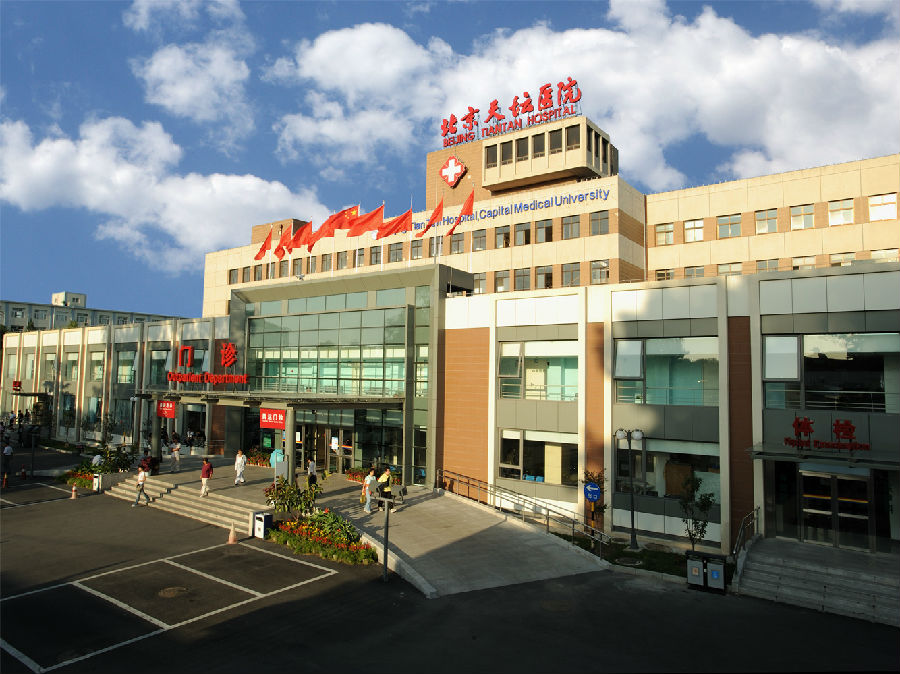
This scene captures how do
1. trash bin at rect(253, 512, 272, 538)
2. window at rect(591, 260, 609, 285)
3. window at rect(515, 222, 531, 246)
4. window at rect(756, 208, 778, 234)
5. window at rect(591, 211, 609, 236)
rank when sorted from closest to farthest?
trash bin at rect(253, 512, 272, 538)
window at rect(756, 208, 778, 234)
window at rect(591, 260, 609, 285)
window at rect(591, 211, 609, 236)
window at rect(515, 222, 531, 246)

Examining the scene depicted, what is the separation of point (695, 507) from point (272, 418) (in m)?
19.0

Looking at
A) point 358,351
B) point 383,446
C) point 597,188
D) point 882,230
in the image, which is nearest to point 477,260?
point 597,188

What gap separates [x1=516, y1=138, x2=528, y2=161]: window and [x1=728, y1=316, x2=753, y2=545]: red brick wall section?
28.9 m

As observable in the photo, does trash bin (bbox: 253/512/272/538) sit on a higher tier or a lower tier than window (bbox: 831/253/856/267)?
lower

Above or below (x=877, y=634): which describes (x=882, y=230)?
above

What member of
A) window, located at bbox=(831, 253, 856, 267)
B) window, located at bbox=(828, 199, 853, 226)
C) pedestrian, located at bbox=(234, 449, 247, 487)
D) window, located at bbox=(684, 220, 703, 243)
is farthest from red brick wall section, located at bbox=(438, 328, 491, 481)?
window, located at bbox=(828, 199, 853, 226)

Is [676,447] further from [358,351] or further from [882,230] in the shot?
[882,230]

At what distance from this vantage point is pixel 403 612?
17.1 meters

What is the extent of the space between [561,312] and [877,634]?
17234 millimetres

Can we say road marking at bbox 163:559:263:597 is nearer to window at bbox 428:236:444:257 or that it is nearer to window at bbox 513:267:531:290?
window at bbox 513:267:531:290

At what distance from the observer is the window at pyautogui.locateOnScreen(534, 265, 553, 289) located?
147 ft

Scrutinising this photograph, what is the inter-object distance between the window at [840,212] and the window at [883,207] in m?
1.11

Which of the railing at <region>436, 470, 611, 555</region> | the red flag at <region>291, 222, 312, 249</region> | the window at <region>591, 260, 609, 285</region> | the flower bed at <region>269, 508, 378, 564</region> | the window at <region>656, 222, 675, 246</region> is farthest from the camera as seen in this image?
the window at <region>656, 222, 675, 246</region>

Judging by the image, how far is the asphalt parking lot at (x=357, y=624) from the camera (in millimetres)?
14102
